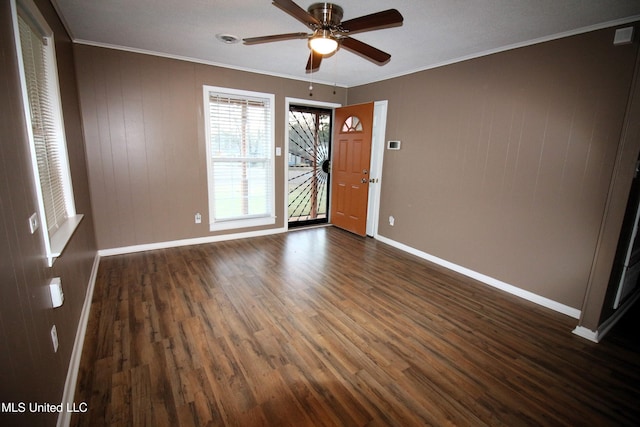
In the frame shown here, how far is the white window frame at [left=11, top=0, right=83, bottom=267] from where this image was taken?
150 centimetres

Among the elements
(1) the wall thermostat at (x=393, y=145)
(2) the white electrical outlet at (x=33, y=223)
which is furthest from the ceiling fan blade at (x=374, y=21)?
(1) the wall thermostat at (x=393, y=145)

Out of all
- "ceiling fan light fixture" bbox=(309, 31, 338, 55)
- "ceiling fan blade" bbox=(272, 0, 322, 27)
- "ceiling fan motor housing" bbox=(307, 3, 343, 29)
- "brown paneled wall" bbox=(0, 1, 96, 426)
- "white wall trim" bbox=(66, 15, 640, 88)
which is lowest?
"brown paneled wall" bbox=(0, 1, 96, 426)

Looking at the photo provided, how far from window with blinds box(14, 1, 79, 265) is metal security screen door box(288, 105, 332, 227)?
3141 mm

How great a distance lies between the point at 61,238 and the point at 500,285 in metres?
3.92

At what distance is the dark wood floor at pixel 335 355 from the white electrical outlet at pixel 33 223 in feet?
3.29

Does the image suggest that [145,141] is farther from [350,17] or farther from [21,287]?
[21,287]

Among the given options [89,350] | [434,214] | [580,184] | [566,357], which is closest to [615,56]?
[580,184]

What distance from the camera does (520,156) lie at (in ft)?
9.61

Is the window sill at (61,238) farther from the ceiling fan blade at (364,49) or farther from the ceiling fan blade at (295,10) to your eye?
the ceiling fan blade at (364,49)

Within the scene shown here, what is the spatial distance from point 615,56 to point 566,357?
238cm

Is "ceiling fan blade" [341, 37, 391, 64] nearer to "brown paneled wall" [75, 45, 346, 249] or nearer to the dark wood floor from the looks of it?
the dark wood floor

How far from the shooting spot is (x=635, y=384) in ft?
6.37

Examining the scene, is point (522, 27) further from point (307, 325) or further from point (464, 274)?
point (307, 325)

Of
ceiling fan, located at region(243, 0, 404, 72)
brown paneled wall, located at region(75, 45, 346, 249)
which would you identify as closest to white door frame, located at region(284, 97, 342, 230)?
brown paneled wall, located at region(75, 45, 346, 249)
